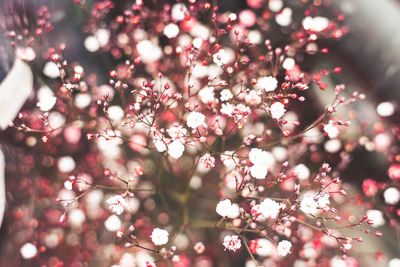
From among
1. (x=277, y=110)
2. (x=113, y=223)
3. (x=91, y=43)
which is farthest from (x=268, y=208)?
(x=91, y=43)

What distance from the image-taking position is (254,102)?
1.09 m

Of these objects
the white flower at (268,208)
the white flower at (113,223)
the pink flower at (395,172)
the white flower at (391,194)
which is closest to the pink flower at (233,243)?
the white flower at (268,208)

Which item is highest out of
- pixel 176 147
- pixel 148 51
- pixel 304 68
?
pixel 176 147

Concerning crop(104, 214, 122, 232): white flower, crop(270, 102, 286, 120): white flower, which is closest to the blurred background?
crop(104, 214, 122, 232): white flower

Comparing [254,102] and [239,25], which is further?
[239,25]

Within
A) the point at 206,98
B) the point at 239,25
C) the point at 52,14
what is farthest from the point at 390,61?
the point at 52,14

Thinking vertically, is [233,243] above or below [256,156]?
below

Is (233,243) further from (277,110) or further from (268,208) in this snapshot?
(277,110)

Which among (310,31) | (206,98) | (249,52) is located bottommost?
(249,52)

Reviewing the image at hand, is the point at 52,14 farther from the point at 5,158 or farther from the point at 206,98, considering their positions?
the point at 206,98

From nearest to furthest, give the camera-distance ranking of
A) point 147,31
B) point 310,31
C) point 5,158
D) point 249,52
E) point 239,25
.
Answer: point 310,31 < point 5,158 < point 147,31 < point 239,25 < point 249,52

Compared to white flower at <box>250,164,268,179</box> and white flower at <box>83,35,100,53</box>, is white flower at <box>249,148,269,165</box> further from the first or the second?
white flower at <box>83,35,100,53</box>

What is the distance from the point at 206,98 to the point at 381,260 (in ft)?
4.77

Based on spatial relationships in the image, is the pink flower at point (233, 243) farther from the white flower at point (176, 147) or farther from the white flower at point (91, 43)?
the white flower at point (91, 43)
